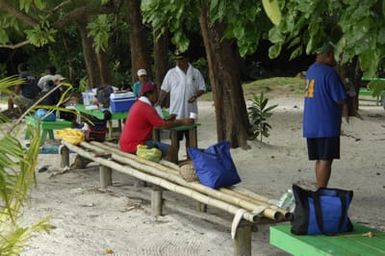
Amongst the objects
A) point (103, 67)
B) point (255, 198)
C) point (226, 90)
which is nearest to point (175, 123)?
point (226, 90)

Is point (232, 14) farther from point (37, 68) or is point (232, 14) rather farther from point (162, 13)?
point (37, 68)

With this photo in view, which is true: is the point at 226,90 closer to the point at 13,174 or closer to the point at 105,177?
the point at 105,177

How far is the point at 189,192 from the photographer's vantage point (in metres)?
5.55

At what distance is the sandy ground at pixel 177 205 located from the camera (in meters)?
5.63

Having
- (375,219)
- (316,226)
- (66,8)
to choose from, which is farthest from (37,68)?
(316,226)

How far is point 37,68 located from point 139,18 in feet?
48.1

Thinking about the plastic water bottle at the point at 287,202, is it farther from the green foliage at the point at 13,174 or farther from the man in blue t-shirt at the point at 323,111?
the green foliage at the point at 13,174

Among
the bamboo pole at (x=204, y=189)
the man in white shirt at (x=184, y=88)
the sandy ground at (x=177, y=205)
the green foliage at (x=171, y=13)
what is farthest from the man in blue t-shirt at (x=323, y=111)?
the man in white shirt at (x=184, y=88)

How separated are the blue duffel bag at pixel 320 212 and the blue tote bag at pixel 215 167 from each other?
1.48m

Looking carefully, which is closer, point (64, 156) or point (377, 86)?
point (377, 86)

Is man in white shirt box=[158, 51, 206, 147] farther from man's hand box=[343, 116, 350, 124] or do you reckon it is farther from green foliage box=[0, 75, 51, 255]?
green foliage box=[0, 75, 51, 255]

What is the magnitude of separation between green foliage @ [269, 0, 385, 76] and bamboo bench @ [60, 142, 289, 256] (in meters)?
1.34

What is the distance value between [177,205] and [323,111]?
1.75 metres

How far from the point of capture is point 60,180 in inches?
340
